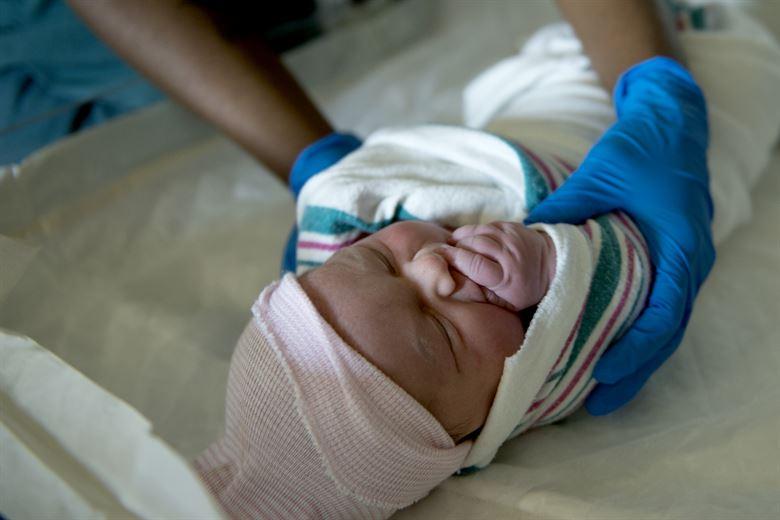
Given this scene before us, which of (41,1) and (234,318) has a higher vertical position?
(41,1)

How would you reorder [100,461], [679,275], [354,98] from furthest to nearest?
[354,98]
[679,275]
[100,461]

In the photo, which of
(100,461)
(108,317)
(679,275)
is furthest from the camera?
(108,317)

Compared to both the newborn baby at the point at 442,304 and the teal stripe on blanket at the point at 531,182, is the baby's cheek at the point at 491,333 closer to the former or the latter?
the newborn baby at the point at 442,304

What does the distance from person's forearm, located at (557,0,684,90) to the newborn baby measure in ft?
1.42

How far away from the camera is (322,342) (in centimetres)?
65

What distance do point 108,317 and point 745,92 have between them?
104 centimetres

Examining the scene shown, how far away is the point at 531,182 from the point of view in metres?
0.88

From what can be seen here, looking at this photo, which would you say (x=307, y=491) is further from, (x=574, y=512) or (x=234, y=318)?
(x=234, y=318)

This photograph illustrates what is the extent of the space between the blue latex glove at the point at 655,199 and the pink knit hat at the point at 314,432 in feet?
0.75

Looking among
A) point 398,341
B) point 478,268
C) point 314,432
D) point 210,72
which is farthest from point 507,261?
point 210,72

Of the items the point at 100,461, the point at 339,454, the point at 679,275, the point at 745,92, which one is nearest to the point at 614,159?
the point at 679,275

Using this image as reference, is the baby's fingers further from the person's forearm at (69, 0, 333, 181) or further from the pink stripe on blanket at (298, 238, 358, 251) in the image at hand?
the person's forearm at (69, 0, 333, 181)

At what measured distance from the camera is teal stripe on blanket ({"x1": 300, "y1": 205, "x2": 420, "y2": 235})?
34.2 inches

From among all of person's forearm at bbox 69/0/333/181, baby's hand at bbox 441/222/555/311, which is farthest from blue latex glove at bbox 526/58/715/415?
person's forearm at bbox 69/0/333/181
